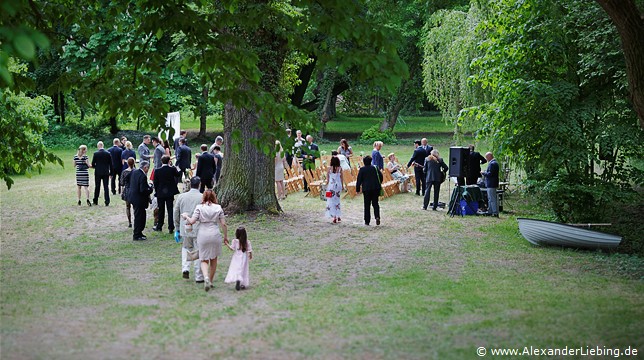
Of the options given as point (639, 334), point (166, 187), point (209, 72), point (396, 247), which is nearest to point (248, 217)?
point (166, 187)

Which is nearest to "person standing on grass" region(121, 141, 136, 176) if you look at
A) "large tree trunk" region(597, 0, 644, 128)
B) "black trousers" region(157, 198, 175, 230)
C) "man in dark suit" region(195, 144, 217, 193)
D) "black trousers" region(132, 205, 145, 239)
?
"man in dark suit" region(195, 144, 217, 193)

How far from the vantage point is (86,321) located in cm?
1052

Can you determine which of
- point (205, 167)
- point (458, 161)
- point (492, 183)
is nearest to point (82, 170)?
point (205, 167)

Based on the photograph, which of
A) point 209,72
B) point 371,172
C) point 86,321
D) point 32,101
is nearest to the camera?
point 86,321

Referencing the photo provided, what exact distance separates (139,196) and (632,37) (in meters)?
10.6

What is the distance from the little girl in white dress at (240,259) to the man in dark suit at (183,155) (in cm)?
1160

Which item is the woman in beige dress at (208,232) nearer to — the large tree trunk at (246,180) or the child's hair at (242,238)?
the child's hair at (242,238)

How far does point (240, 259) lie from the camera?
498 inches

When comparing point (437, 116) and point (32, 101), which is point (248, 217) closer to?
point (32, 101)

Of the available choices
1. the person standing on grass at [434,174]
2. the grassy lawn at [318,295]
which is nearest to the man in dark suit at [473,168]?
the person standing on grass at [434,174]

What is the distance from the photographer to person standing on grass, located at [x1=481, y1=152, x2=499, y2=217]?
2205 centimetres

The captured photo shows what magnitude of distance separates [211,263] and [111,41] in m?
33.4

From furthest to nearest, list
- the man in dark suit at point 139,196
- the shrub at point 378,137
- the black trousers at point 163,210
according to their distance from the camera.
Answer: the shrub at point 378,137, the black trousers at point 163,210, the man in dark suit at point 139,196

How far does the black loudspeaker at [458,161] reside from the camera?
72.5 feet
